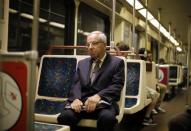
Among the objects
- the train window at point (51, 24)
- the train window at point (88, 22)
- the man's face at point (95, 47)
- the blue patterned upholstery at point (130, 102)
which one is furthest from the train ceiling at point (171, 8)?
the man's face at point (95, 47)

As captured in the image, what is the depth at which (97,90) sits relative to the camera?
9.25 feet

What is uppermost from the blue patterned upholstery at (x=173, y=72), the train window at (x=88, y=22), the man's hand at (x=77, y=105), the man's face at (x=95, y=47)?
the train window at (x=88, y=22)

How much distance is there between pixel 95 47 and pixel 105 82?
334 millimetres

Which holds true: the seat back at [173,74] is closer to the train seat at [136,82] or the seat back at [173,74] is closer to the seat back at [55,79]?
the train seat at [136,82]

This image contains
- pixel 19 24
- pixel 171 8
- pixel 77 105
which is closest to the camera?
pixel 77 105

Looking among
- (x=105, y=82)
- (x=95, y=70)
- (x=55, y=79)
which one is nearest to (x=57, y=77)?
(x=55, y=79)

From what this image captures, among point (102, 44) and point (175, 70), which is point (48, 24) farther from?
point (175, 70)

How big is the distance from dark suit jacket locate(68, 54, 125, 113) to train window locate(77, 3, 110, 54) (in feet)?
11.1

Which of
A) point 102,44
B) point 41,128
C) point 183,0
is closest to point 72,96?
point 102,44

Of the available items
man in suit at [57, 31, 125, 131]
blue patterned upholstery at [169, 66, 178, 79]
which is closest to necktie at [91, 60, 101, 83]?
man in suit at [57, 31, 125, 131]

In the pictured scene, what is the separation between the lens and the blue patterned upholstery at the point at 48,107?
9.94ft

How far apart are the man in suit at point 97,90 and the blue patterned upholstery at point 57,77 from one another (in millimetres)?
368

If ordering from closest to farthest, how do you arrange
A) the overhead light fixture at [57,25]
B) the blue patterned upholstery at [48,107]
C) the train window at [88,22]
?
the blue patterned upholstery at [48,107]
the overhead light fixture at [57,25]
the train window at [88,22]

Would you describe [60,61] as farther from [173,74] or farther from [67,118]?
[173,74]
